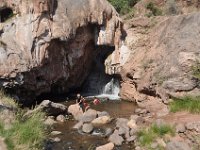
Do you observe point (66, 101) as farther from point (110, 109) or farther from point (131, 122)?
point (131, 122)

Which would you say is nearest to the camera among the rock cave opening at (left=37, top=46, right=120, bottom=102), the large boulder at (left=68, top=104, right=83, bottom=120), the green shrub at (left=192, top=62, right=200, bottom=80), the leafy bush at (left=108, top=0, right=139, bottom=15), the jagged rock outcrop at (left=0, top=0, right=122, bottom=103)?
the green shrub at (left=192, top=62, right=200, bottom=80)

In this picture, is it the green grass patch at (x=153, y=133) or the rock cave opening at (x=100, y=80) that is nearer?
the green grass patch at (x=153, y=133)

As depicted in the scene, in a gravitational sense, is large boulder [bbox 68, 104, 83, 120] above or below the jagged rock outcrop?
below

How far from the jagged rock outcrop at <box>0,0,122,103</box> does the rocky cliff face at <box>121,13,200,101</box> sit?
164 centimetres

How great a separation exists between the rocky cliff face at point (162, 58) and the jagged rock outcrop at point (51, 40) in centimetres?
164

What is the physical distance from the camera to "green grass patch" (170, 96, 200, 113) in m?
17.9

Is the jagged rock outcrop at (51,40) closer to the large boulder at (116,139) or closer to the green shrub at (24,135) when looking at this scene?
the large boulder at (116,139)

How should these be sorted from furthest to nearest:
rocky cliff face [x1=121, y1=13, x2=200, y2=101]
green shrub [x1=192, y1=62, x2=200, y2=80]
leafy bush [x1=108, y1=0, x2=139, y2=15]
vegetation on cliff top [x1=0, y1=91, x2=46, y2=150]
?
leafy bush [x1=108, y1=0, x2=139, y2=15], rocky cliff face [x1=121, y1=13, x2=200, y2=101], green shrub [x1=192, y1=62, x2=200, y2=80], vegetation on cliff top [x1=0, y1=91, x2=46, y2=150]

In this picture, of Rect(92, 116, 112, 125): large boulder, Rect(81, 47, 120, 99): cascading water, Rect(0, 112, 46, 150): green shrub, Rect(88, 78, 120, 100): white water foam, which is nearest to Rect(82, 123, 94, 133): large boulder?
Rect(92, 116, 112, 125): large boulder

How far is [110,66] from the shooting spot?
1019 inches

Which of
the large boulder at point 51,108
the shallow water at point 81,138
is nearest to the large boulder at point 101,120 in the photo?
the shallow water at point 81,138

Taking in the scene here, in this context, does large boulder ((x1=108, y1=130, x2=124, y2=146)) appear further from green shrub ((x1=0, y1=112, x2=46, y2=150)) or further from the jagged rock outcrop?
the jagged rock outcrop

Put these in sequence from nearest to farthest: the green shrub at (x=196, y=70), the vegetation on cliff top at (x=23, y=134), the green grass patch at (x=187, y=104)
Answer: the vegetation on cliff top at (x=23, y=134)
the green grass patch at (x=187, y=104)
the green shrub at (x=196, y=70)

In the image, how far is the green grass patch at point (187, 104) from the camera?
58.8ft
